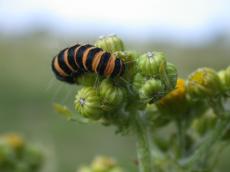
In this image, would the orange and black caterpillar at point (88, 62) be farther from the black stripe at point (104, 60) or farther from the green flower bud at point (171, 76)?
the green flower bud at point (171, 76)

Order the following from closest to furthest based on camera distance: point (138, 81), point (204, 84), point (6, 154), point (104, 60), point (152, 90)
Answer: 1. point (104, 60)
2. point (152, 90)
3. point (138, 81)
4. point (204, 84)
5. point (6, 154)

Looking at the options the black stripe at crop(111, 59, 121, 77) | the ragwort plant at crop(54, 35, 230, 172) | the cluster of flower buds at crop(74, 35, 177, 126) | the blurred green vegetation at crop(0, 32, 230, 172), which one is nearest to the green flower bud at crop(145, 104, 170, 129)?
the ragwort plant at crop(54, 35, 230, 172)

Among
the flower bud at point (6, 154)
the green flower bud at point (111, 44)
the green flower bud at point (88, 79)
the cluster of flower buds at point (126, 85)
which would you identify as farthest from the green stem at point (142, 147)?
the flower bud at point (6, 154)

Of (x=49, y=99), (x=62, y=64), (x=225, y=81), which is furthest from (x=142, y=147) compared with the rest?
(x=49, y=99)

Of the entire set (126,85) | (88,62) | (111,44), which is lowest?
(126,85)

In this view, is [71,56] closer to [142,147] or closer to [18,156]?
[142,147]

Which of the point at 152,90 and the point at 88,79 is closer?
the point at 152,90

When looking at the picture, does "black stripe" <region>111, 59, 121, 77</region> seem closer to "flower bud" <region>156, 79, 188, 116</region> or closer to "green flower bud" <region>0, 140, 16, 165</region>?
"flower bud" <region>156, 79, 188, 116</region>
